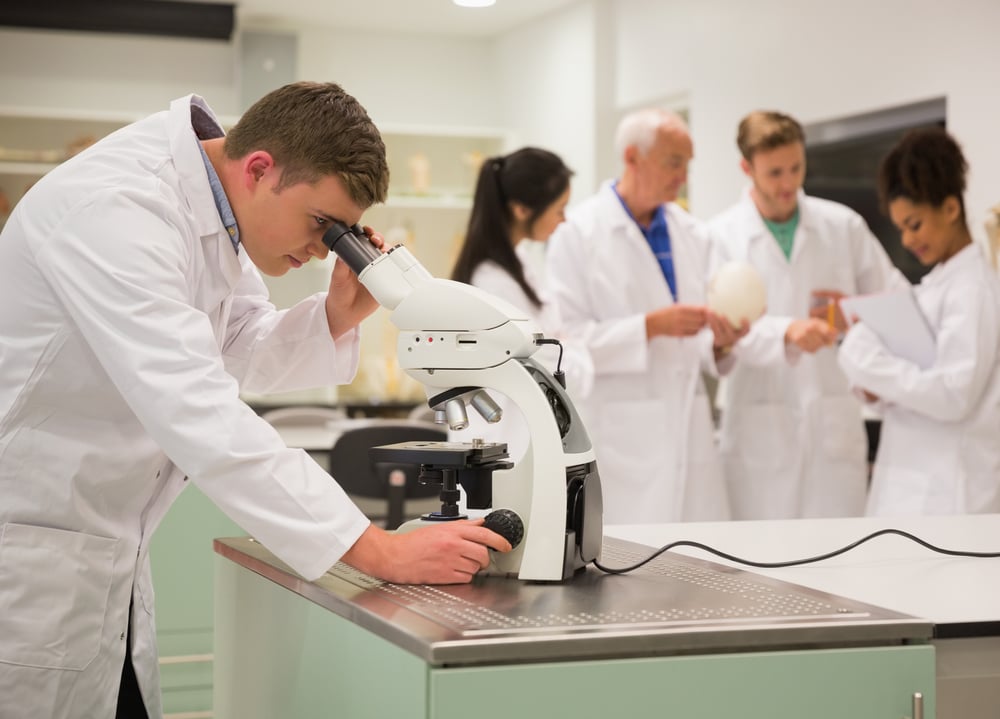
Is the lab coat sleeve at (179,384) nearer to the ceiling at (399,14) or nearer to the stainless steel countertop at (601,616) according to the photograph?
the stainless steel countertop at (601,616)

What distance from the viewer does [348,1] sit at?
6070 mm

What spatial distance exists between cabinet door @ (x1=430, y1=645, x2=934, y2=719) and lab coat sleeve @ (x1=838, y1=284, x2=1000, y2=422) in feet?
5.89

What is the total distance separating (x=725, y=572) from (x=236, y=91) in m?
5.48

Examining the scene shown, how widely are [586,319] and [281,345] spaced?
66.0 inches

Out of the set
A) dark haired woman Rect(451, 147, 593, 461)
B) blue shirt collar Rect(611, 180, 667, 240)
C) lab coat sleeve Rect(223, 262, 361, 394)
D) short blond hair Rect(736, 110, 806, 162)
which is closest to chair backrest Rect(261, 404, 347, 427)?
blue shirt collar Rect(611, 180, 667, 240)

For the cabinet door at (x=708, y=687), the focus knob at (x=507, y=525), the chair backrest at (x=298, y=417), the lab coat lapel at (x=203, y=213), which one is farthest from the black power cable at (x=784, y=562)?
the chair backrest at (x=298, y=417)

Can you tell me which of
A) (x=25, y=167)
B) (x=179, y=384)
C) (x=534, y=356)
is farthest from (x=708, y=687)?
(x=25, y=167)

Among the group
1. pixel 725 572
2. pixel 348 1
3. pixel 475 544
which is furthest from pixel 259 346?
pixel 348 1

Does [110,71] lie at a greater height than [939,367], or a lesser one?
greater

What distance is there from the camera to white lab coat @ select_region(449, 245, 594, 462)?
2.61 meters

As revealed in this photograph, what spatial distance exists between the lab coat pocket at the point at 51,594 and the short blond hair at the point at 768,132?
7.88ft

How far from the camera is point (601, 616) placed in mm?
1198

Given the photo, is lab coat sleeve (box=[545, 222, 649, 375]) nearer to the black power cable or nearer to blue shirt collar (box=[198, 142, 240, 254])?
the black power cable

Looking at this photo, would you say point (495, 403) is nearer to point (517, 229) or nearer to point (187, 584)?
point (517, 229)
